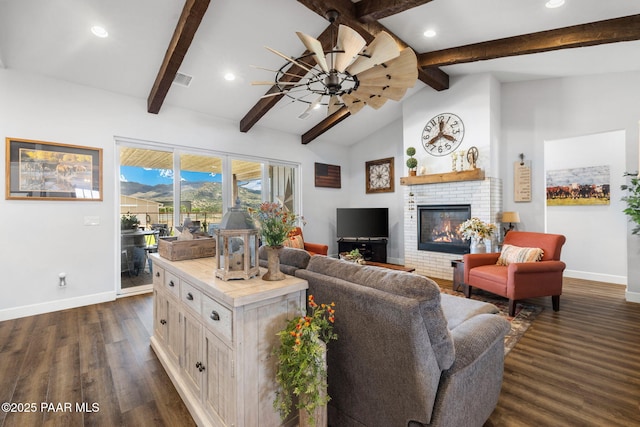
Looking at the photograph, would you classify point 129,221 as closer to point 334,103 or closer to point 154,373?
point 154,373

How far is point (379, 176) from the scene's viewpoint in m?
6.68

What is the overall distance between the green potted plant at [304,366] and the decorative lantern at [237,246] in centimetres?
41

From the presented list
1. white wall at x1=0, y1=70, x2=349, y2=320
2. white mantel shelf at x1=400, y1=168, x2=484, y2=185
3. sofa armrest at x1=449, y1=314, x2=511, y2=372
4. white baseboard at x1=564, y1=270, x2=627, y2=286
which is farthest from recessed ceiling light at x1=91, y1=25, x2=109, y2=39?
white baseboard at x1=564, y1=270, x2=627, y2=286

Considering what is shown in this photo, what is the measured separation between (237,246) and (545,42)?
14.1ft

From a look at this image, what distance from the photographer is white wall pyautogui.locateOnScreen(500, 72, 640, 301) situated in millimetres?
3893

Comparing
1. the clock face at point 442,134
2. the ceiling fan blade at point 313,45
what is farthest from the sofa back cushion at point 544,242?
the ceiling fan blade at point 313,45

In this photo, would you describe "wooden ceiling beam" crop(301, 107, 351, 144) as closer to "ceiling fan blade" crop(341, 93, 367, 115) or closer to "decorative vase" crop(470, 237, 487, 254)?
"ceiling fan blade" crop(341, 93, 367, 115)

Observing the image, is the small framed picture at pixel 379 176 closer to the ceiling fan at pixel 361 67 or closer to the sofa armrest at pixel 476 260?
the sofa armrest at pixel 476 260

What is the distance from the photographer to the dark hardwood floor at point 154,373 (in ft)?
5.71

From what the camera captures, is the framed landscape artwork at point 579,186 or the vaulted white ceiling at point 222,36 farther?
the framed landscape artwork at point 579,186

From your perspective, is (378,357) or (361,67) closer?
(378,357)

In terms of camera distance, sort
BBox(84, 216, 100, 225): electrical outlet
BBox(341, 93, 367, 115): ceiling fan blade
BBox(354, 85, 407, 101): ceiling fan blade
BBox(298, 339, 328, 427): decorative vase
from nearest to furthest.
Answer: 1. BBox(298, 339, 328, 427): decorative vase
2. BBox(354, 85, 407, 101): ceiling fan blade
3. BBox(341, 93, 367, 115): ceiling fan blade
4. BBox(84, 216, 100, 225): electrical outlet

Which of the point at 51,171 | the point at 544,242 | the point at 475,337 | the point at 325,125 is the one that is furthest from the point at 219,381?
the point at 325,125

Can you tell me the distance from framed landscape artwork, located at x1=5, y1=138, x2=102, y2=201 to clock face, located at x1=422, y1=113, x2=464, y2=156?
5.33 metres
